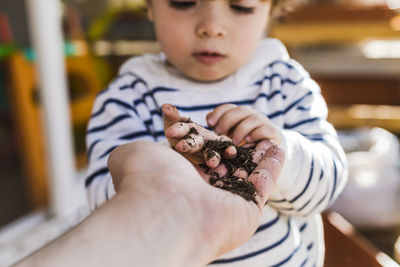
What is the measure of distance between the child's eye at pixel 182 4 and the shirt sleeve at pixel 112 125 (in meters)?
0.14

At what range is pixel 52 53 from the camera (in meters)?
1.41

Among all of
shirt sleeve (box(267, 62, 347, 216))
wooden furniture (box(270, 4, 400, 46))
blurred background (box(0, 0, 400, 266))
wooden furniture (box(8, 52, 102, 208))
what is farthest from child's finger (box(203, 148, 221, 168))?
wooden furniture (box(270, 4, 400, 46))

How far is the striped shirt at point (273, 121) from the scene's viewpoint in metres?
0.55

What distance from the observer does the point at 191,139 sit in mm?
396

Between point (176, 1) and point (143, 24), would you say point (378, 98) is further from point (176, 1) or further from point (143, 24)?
point (176, 1)

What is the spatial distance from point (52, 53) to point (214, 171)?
1.19 metres

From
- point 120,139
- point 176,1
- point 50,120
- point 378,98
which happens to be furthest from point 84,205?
point 378,98

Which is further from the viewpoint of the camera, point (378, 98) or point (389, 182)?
point (378, 98)

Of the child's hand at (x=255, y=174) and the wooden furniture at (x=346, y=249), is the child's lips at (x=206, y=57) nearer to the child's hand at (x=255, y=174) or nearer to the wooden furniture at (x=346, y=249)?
the child's hand at (x=255, y=174)

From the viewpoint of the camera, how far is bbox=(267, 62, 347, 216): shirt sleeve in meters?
0.53

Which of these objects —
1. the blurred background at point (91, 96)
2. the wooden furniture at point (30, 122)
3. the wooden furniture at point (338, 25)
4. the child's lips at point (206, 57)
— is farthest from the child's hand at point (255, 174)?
the wooden furniture at point (338, 25)

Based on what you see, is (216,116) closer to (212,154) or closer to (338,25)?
(212,154)

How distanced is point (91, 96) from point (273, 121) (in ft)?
4.58

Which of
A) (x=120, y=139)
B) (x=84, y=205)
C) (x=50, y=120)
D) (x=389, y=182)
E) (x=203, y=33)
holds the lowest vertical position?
(x=84, y=205)
